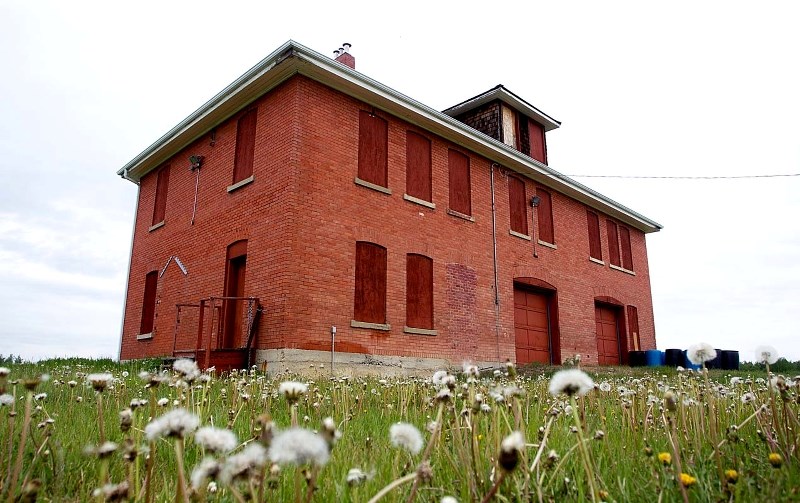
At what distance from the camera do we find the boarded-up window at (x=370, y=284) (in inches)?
532

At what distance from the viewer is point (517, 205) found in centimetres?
1884

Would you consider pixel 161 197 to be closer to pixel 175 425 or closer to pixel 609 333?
pixel 609 333

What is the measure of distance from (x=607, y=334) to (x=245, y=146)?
15.2 m

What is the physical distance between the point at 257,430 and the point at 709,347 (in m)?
2.41

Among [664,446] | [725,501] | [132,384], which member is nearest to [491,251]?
[132,384]

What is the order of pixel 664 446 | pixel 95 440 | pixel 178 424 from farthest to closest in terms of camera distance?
pixel 95 440 < pixel 664 446 < pixel 178 424

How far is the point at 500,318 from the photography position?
55.6 feet

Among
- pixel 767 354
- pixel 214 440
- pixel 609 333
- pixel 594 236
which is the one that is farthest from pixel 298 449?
pixel 609 333

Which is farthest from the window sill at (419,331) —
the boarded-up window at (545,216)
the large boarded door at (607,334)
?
the large boarded door at (607,334)

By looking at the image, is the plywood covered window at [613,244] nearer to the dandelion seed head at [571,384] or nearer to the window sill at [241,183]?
the window sill at [241,183]

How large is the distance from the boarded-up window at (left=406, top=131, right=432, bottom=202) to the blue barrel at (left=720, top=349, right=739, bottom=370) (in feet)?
43.2

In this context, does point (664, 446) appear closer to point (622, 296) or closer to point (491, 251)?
point (491, 251)

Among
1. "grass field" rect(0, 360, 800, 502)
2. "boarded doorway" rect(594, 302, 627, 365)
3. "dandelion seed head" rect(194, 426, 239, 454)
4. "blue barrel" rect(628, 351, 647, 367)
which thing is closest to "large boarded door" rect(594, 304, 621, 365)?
"boarded doorway" rect(594, 302, 627, 365)

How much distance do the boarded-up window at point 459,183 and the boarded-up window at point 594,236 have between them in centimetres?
720
